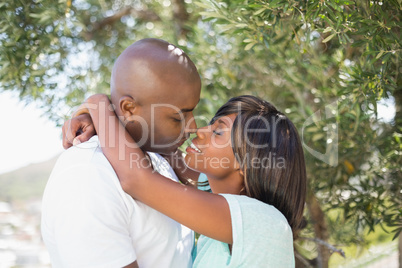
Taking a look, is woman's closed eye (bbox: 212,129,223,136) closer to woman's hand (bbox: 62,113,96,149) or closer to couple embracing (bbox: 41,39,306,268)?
couple embracing (bbox: 41,39,306,268)

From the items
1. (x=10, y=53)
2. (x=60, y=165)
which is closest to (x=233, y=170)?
(x=60, y=165)

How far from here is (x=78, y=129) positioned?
1668 mm

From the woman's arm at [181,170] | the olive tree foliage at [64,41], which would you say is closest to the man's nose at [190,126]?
the woman's arm at [181,170]

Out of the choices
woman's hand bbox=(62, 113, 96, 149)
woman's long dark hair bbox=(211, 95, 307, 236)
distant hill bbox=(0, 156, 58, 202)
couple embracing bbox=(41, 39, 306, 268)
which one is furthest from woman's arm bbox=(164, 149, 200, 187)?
distant hill bbox=(0, 156, 58, 202)

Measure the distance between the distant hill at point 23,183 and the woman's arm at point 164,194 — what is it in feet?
A: 12.4

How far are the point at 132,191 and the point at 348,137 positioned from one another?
1.95m

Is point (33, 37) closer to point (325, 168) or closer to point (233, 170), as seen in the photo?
point (233, 170)

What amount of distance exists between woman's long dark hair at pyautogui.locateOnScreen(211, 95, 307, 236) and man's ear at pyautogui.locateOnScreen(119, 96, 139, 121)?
43cm

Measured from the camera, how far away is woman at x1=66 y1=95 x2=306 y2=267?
56.0 inches

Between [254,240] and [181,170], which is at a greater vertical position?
[254,240]

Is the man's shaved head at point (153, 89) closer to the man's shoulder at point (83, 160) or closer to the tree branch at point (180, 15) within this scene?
the man's shoulder at point (83, 160)

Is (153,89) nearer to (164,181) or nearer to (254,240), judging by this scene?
(164,181)

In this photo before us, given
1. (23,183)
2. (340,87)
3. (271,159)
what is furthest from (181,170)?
(23,183)

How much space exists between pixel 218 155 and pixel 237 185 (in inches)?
6.8
